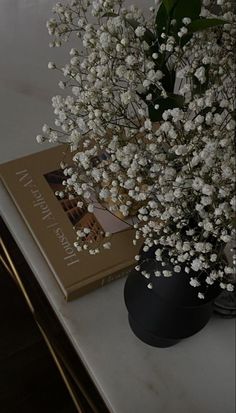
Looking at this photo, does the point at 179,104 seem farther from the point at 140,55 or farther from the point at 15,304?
the point at 15,304

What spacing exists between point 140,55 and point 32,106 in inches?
19.4

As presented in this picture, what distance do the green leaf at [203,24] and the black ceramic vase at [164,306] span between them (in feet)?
0.97

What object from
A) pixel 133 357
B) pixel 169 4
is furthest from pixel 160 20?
pixel 133 357

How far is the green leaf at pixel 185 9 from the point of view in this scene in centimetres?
54

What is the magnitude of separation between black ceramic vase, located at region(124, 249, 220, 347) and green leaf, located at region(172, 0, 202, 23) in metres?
0.30

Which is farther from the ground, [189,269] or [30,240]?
[30,240]

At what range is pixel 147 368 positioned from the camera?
0.80 meters

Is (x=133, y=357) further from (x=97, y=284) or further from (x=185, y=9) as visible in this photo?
(x=185, y=9)

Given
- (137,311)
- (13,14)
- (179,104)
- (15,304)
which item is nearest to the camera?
(179,104)

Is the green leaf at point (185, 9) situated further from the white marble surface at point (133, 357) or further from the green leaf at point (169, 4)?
the white marble surface at point (133, 357)

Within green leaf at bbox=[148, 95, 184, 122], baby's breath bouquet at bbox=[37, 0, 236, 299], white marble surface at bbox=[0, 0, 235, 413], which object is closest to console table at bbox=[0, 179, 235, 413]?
white marble surface at bbox=[0, 0, 235, 413]

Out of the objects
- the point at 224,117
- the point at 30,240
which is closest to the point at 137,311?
the point at 30,240

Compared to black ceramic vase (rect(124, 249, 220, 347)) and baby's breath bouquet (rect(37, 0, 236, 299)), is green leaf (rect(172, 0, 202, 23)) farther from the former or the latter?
black ceramic vase (rect(124, 249, 220, 347))

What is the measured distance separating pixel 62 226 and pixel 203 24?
Result: 0.43m
